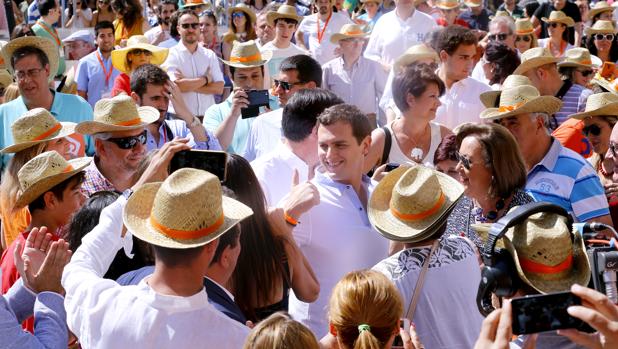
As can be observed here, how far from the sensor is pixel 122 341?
2936mm

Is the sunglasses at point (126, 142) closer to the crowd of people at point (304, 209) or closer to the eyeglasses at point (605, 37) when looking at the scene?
the crowd of people at point (304, 209)

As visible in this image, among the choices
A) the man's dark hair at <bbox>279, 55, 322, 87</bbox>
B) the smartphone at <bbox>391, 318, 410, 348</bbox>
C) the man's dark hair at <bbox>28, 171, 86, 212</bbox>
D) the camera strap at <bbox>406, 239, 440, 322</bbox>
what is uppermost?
the smartphone at <bbox>391, 318, 410, 348</bbox>

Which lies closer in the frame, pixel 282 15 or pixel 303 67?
pixel 303 67

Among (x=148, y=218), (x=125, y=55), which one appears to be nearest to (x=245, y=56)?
(x=125, y=55)

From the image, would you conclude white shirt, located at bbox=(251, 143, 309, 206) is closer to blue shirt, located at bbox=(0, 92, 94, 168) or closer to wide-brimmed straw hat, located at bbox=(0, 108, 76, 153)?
wide-brimmed straw hat, located at bbox=(0, 108, 76, 153)

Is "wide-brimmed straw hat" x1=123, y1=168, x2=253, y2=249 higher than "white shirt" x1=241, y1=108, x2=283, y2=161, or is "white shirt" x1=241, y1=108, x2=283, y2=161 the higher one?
"wide-brimmed straw hat" x1=123, y1=168, x2=253, y2=249

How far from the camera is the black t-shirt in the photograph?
13.7 metres

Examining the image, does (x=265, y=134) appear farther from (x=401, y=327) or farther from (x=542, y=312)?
(x=542, y=312)

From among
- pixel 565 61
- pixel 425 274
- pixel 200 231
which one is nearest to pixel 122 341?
pixel 200 231

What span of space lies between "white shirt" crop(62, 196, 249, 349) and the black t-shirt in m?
11.4

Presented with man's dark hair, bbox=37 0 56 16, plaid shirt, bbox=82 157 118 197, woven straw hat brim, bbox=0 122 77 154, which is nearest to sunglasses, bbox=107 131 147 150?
A: plaid shirt, bbox=82 157 118 197

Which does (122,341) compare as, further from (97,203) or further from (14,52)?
(14,52)

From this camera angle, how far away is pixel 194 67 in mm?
9078

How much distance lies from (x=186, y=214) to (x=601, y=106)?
3544 mm
